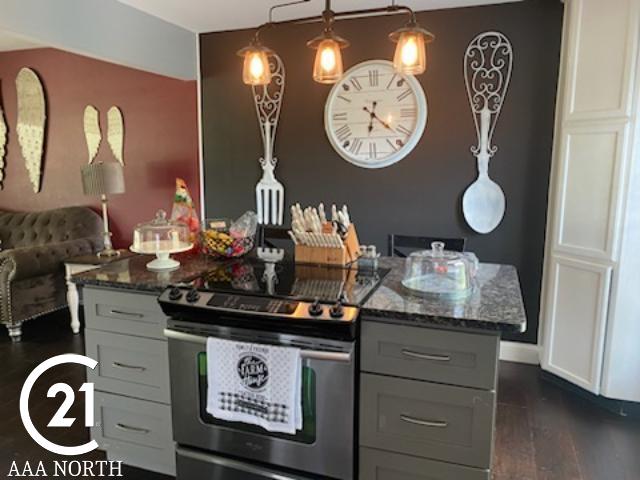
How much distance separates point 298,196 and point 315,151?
38cm

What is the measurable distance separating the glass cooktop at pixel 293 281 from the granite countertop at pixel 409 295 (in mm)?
62

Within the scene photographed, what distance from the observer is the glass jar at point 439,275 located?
179 cm

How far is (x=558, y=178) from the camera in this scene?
293 centimetres

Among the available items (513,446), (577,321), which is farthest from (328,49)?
(577,321)

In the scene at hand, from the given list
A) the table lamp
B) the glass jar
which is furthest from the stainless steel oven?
the table lamp

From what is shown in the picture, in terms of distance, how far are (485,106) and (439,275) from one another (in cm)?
180

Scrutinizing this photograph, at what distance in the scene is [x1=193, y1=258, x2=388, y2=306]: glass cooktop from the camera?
71.4 inches

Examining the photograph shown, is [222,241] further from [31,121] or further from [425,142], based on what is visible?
[31,121]

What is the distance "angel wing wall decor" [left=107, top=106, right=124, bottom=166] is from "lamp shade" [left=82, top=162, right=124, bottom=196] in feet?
1.55

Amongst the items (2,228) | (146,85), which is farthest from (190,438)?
(2,228)

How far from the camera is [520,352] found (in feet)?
11.1

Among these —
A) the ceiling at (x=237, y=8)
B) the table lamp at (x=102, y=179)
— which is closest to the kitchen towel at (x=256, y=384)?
the ceiling at (x=237, y=8)

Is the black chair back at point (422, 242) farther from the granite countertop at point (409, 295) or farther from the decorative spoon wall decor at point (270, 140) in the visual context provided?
the decorative spoon wall decor at point (270, 140)

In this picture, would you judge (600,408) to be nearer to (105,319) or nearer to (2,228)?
(105,319)
